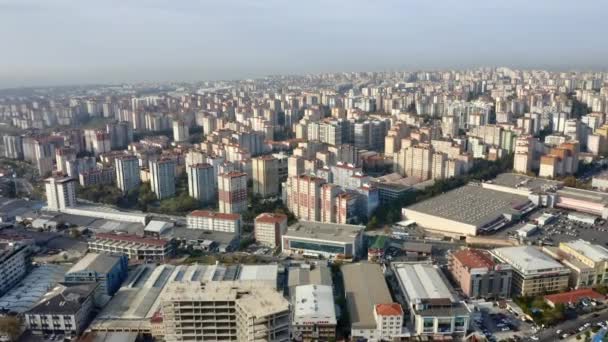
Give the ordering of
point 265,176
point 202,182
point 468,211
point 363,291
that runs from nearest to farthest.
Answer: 1. point 363,291
2. point 468,211
3. point 202,182
4. point 265,176

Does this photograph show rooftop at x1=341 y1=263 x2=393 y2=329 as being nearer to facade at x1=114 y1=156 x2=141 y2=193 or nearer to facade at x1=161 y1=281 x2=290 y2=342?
facade at x1=161 y1=281 x2=290 y2=342

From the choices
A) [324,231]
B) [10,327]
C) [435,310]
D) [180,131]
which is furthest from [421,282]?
[180,131]

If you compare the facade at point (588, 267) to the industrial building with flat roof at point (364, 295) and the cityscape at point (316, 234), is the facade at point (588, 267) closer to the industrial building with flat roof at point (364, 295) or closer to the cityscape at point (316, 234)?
the cityscape at point (316, 234)

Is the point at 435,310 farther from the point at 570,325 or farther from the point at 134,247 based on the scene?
the point at 134,247

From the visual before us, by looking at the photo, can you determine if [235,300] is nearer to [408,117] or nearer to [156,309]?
[156,309]

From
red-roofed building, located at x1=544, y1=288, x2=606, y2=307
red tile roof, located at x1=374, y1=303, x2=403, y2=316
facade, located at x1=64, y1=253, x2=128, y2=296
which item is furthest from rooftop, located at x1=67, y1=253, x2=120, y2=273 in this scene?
red-roofed building, located at x1=544, y1=288, x2=606, y2=307

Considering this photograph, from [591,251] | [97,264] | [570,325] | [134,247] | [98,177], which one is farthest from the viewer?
[98,177]
